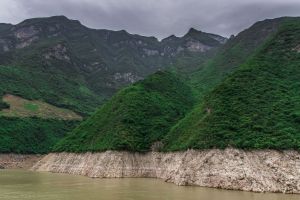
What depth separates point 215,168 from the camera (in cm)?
7931

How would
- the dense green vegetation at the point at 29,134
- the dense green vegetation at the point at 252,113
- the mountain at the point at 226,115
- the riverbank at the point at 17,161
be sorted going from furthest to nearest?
the dense green vegetation at the point at 29,134, the riverbank at the point at 17,161, the mountain at the point at 226,115, the dense green vegetation at the point at 252,113

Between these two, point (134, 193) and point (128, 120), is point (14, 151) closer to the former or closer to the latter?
point (128, 120)

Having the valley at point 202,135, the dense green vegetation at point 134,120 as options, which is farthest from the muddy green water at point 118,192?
the dense green vegetation at point 134,120

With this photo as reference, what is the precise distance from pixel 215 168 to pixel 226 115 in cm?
1791

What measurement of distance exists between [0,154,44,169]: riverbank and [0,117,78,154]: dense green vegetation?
1838 millimetres

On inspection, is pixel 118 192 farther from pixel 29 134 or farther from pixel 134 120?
pixel 29 134

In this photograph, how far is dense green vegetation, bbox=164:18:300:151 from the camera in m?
82.9

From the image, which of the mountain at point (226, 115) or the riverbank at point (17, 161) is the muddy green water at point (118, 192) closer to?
the mountain at point (226, 115)

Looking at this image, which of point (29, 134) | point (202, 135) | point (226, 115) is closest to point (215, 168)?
point (202, 135)

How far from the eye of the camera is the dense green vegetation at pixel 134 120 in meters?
113

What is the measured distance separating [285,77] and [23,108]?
121 meters

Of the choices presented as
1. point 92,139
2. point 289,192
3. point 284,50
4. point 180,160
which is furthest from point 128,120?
point 289,192

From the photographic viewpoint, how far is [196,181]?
8062cm

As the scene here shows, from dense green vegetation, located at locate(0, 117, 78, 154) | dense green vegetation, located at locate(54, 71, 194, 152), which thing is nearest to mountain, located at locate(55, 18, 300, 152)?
dense green vegetation, located at locate(54, 71, 194, 152)
